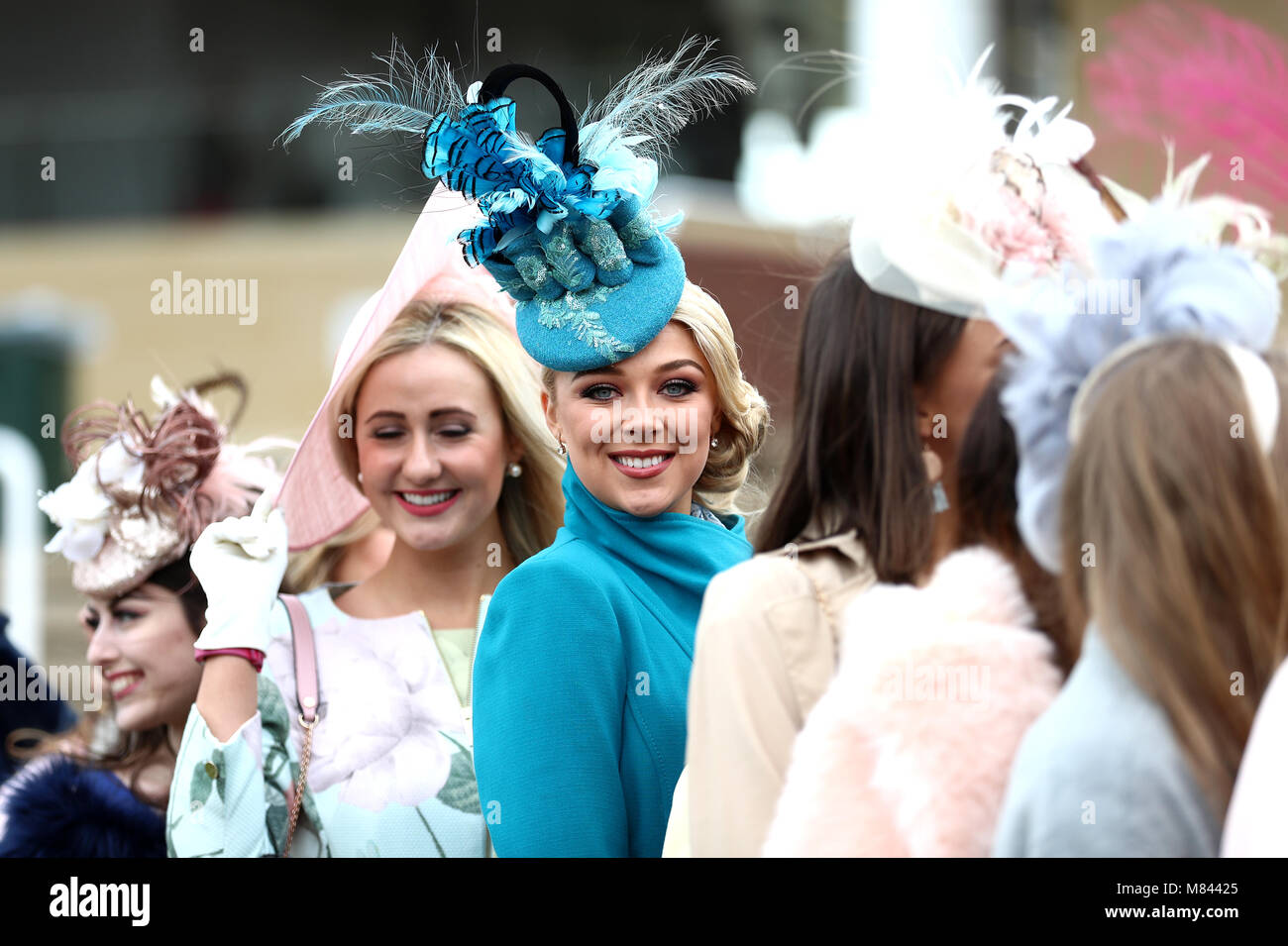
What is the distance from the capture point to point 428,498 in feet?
8.54

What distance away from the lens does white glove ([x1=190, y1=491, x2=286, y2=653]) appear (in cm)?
246

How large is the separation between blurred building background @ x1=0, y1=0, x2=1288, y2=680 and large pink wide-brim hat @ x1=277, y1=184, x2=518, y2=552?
243 cm

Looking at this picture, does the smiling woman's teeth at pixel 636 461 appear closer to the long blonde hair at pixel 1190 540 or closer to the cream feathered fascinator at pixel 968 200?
the cream feathered fascinator at pixel 968 200

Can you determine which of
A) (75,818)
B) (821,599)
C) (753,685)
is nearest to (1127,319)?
(821,599)

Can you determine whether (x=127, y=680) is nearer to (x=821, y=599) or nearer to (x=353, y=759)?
(x=353, y=759)

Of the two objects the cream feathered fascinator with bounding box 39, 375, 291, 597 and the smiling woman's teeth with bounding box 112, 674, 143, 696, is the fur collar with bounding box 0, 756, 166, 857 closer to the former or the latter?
the smiling woman's teeth with bounding box 112, 674, 143, 696

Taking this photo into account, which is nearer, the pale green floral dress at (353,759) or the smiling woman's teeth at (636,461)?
the smiling woman's teeth at (636,461)

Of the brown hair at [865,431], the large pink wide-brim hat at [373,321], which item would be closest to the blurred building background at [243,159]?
the large pink wide-brim hat at [373,321]

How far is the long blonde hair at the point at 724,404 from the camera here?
7.41 feet

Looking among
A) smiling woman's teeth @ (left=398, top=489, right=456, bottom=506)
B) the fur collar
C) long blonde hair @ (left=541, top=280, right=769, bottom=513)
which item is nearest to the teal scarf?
long blonde hair @ (left=541, top=280, right=769, bottom=513)

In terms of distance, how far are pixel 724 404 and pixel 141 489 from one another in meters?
1.10

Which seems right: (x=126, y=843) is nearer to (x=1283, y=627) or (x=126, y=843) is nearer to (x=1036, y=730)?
(x=1036, y=730)

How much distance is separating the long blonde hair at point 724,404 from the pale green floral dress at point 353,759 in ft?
1.67
